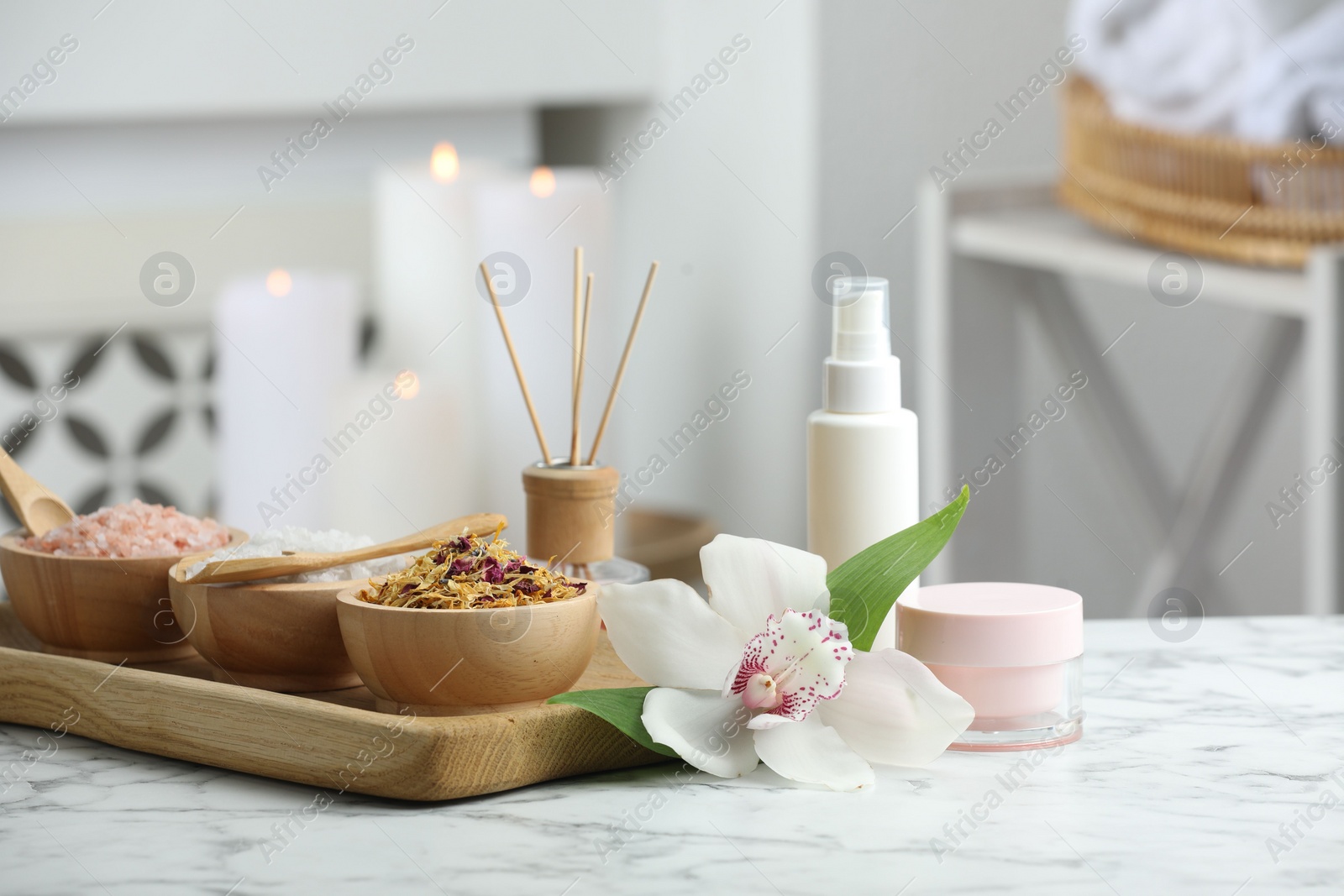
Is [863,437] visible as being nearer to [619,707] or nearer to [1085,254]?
[619,707]

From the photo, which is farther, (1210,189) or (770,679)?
(1210,189)

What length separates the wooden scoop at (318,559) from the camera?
50cm

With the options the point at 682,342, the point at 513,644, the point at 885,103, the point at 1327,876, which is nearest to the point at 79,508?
the point at 682,342

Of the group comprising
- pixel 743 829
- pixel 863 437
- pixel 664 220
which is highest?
pixel 664 220

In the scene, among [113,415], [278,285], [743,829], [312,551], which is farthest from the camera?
[113,415]

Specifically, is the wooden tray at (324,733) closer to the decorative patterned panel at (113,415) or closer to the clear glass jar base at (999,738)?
the clear glass jar base at (999,738)

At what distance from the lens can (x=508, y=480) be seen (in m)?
0.84

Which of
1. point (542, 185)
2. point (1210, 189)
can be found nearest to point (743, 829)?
point (542, 185)

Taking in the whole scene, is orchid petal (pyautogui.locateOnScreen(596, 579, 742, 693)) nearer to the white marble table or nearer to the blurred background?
the white marble table

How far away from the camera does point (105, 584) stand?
1.78ft

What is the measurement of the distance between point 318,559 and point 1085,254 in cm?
80

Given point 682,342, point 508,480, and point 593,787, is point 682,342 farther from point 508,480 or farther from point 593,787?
point 593,787

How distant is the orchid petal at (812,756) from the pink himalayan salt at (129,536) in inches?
9.3

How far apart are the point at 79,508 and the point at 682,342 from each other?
56 centimetres
